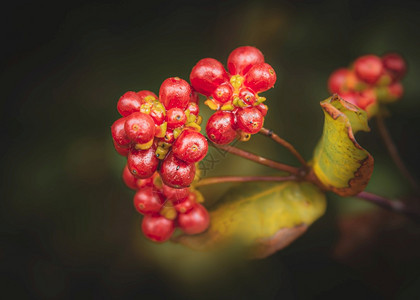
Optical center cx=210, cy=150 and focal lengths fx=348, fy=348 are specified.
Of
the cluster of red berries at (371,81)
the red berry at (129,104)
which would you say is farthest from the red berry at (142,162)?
the cluster of red berries at (371,81)

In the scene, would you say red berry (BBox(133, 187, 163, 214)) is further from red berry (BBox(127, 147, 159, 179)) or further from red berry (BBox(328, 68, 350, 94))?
red berry (BBox(328, 68, 350, 94))

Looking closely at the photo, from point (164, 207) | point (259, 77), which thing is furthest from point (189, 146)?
point (164, 207)

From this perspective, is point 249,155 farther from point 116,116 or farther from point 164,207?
point 116,116

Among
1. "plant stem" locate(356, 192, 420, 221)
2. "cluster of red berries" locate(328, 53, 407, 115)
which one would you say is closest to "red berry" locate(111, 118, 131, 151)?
"plant stem" locate(356, 192, 420, 221)

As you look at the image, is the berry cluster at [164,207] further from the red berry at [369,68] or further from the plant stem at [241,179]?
the red berry at [369,68]

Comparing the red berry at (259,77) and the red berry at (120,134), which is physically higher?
the red berry at (259,77)

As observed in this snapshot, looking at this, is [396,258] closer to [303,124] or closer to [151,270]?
[303,124]
